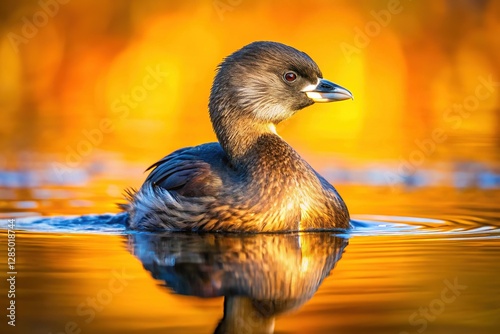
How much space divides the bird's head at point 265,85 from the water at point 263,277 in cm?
122

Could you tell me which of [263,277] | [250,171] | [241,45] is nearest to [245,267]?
[263,277]

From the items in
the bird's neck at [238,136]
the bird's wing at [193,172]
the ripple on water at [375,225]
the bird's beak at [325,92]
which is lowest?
the ripple on water at [375,225]

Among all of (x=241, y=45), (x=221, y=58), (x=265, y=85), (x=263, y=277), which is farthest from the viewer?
(x=221, y=58)

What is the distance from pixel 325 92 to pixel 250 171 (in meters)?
1.04

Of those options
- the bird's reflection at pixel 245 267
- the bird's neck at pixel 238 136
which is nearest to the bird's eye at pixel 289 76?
the bird's neck at pixel 238 136

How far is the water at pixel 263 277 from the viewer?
5.58 metres

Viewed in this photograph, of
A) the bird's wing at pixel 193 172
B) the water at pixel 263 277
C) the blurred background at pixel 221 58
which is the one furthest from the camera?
the blurred background at pixel 221 58

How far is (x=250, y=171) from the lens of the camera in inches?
349

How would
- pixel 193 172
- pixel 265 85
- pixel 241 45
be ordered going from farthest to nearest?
pixel 241 45 → pixel 265 85 → pixel 193 172

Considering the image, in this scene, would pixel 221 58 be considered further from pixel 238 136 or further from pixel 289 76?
pixel 238 136

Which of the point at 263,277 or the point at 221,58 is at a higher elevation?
the point at 221,58

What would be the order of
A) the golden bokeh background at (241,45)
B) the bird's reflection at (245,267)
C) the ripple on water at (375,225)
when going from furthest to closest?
1. the golden bokeh background at (241,45)
2. the ripple on water at (375,225)
3. the bird's reflection at (245,267)

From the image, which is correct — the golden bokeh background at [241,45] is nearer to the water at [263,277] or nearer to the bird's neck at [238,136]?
the bird's neck at [238,136]

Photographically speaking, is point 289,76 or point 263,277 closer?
point 263,277
